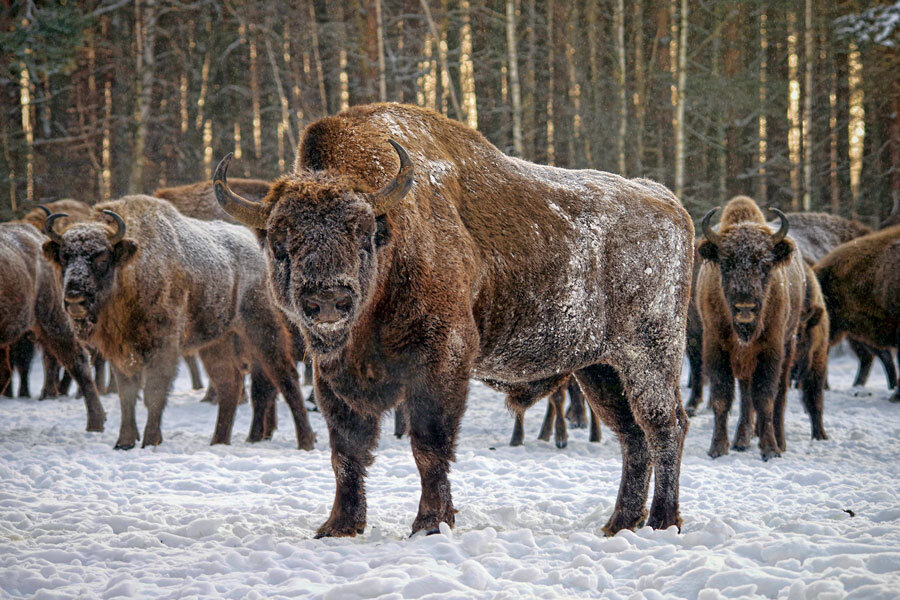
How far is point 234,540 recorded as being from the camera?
166 inches

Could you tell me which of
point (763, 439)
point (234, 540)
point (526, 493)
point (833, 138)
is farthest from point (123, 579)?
point (833, 138)

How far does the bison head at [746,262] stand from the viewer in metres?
7.74

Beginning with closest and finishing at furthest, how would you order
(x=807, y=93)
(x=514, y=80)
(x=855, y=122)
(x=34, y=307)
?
(x=34, y=307)
(x=514, y=80)
(x=807, y=93)
(x=855, y=122)

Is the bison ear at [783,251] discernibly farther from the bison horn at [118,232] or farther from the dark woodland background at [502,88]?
the dark woodland background at [502,88]

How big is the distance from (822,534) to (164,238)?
23.3 ft

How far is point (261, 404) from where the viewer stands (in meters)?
9.02

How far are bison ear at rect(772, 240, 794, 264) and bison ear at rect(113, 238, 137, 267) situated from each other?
6.58 m

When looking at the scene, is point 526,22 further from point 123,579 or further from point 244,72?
point 123,579

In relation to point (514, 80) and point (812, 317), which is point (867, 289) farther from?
point (514, 80)

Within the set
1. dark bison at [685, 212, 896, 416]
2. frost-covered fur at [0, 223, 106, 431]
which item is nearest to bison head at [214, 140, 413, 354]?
frost-covered fur at [0, 223, 106, 431]

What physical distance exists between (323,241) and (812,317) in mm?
8197

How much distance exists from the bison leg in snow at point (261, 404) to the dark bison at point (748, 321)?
4.98m

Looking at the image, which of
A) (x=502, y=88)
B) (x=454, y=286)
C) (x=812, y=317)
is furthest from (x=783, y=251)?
(x=502, y=88)

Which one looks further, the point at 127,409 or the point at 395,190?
the point at 127,409
